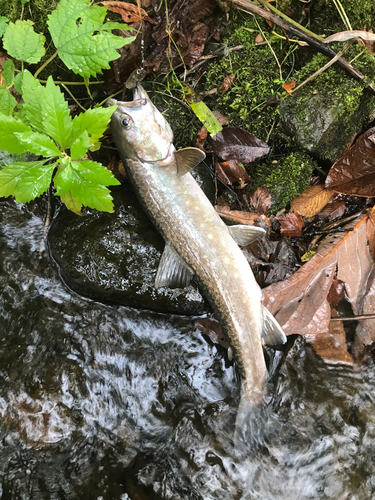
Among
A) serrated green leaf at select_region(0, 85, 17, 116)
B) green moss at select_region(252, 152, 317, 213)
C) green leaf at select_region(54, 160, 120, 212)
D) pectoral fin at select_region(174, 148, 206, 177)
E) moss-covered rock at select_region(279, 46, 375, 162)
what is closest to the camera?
green leaf at select_region(54, 160, 120, 212)

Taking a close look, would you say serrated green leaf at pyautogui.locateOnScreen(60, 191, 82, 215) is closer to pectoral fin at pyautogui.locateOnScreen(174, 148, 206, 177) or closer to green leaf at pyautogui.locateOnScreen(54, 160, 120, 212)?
green leaf at pyautogui.locateOnScreen(54, 160, 120, 212)

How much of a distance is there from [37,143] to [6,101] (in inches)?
24.3

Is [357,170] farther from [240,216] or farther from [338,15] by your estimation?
[338,15]

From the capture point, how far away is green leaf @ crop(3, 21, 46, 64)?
283 centimetres

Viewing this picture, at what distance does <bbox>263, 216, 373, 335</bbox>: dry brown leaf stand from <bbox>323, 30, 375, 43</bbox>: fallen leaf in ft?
5.98

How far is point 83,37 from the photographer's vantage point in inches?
108

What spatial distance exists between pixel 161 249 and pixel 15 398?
198 centimetres

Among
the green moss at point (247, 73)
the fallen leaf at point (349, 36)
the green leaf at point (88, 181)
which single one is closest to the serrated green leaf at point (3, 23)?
the green leaf at point (88, 181)

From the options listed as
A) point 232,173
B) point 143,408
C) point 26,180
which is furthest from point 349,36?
point 143,408

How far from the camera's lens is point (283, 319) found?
3564 millimetres

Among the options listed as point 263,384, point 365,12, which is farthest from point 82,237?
point 365,12

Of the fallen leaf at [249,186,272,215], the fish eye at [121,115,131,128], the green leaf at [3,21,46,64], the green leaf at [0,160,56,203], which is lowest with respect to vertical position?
the fallen leaf at [249,186,272,215]

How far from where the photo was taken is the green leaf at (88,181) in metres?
2.66

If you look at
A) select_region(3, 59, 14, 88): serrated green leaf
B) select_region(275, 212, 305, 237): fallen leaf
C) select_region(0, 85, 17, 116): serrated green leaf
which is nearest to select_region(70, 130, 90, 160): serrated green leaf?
select_region(0, 85, 17, 116): serrated green leaf
